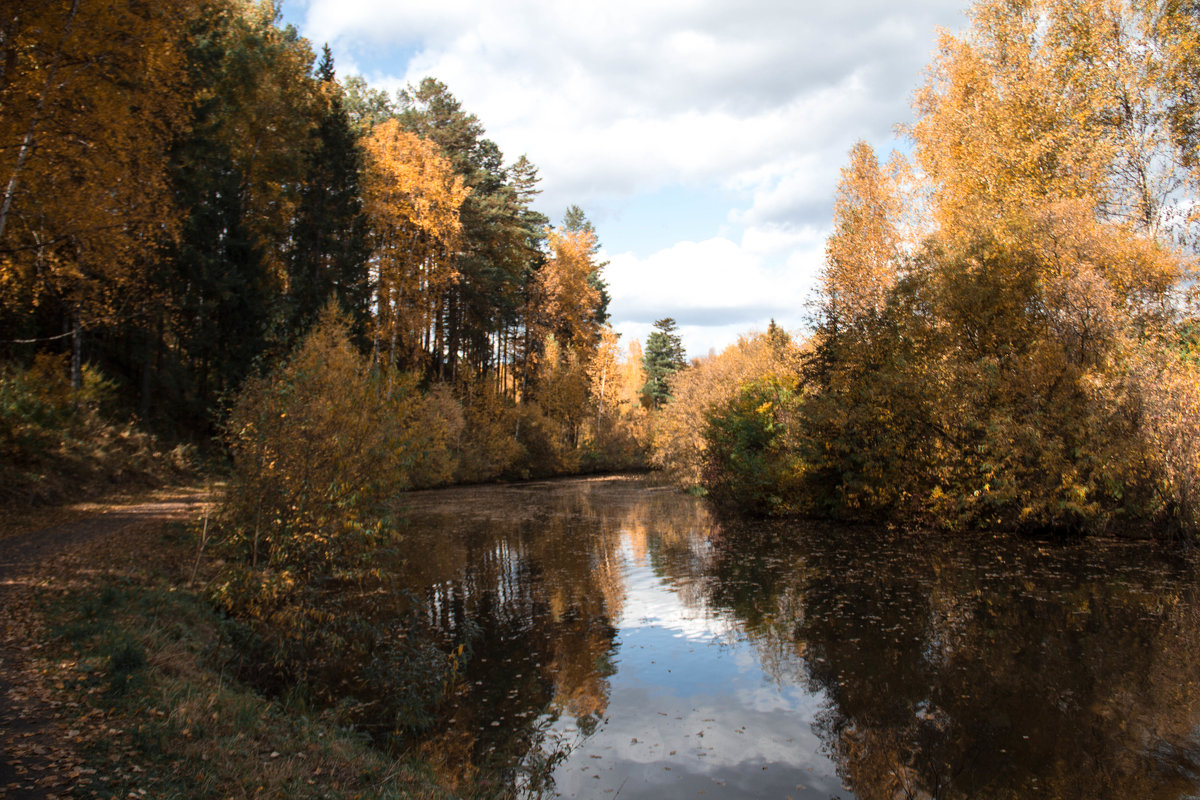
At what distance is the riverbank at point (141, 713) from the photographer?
4.66m

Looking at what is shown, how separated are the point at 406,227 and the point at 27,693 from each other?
31270 millimetres

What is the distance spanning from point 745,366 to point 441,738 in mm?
31097

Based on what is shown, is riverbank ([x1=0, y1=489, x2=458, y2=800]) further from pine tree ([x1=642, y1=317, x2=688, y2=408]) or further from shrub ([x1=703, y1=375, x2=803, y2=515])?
pine tree ([x1=642, y1=317, x2=688, y2=408])

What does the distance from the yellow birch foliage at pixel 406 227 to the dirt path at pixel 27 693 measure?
21445mm

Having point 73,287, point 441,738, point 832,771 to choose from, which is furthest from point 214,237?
point 832,771

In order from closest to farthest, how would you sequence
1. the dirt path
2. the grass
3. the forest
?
the dirt path, the grass, the forest

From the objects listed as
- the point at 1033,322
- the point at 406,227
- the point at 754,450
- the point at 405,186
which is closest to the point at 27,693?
the point at 1033,322

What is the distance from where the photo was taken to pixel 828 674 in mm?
9008

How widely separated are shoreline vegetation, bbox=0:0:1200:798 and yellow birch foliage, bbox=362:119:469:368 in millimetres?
193

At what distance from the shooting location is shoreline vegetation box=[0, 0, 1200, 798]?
340 inches

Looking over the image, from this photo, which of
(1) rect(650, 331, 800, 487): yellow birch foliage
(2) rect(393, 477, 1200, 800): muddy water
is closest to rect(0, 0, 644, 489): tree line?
(2) rect(393, 477, 1200, 800): muddy water

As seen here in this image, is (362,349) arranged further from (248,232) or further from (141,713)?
(141,713)

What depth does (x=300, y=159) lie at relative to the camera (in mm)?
30562

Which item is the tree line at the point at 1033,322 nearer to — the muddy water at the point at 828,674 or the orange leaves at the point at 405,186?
the muddy water at the point at 828,674
